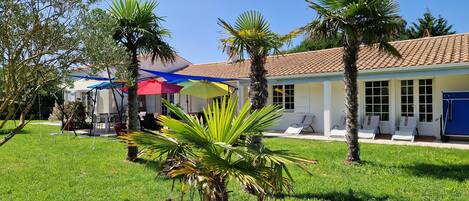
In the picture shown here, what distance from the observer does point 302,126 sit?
1941 centimetres

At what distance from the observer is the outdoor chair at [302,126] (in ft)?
62.2

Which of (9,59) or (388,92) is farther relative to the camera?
(388,92)

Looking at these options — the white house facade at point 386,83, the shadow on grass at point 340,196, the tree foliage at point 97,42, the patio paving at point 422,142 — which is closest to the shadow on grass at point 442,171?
the shadow on grass at point 340,196

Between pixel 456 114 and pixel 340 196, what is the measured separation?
10066mm

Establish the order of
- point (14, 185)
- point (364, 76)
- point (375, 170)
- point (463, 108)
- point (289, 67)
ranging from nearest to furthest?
point (14, 185) → point (375, 170) → point (463, 108) → point (364, 76) → point (289, 67)

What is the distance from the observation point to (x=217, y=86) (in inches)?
771

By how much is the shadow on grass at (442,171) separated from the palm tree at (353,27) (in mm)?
1586

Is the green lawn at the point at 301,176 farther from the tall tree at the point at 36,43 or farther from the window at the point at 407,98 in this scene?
the window at the point at 407,98

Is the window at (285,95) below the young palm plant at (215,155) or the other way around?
the other way around

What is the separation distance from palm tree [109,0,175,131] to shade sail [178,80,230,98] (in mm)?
6360

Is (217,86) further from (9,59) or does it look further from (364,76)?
(9,59)

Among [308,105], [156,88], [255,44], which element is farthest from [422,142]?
[156,88]

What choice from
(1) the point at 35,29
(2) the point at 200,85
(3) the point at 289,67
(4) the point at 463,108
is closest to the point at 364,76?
(4) the point at 463,108

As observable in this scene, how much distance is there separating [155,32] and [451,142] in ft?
38.7
